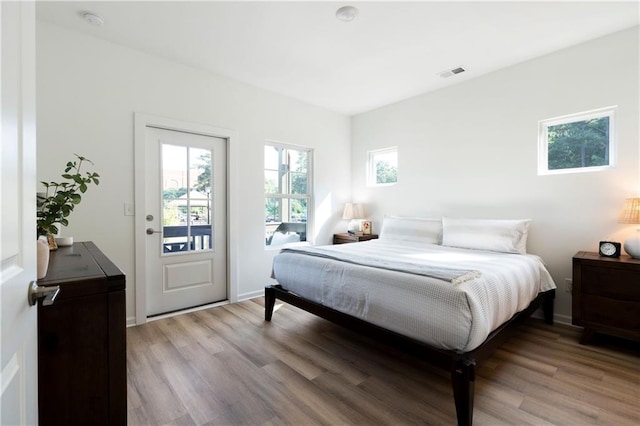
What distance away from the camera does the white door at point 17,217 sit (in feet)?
1.96

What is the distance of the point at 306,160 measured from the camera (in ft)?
14.5

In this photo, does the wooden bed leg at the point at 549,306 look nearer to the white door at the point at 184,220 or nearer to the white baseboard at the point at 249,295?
the white baseboard at the point at 249,295

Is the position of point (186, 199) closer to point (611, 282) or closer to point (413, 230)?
point (413, 230)

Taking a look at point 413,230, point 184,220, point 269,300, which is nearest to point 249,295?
point 269,300

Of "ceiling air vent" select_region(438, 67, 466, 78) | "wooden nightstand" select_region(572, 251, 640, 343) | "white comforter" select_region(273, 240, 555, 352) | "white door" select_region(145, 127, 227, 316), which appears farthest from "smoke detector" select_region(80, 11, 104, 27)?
"wooden nightstand" select_region(572, 251, 640, 343)

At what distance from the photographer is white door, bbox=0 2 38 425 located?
23.5 inches

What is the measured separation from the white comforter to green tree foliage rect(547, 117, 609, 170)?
1108mm

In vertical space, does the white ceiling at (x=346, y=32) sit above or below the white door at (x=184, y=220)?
above

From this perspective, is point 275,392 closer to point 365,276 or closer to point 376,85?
point 365,276

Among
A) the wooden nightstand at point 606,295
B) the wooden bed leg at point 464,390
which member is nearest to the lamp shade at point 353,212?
the wooden nightstand at point 606,295

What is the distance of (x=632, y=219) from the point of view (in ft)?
7.70

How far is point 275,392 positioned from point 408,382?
33.4 inches

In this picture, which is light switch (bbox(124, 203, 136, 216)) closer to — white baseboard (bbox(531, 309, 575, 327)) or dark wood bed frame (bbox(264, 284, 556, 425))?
dark wood bed frame (bbox(264, 284, 556, 425))

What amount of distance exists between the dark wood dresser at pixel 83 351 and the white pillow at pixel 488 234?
308 centimetres
